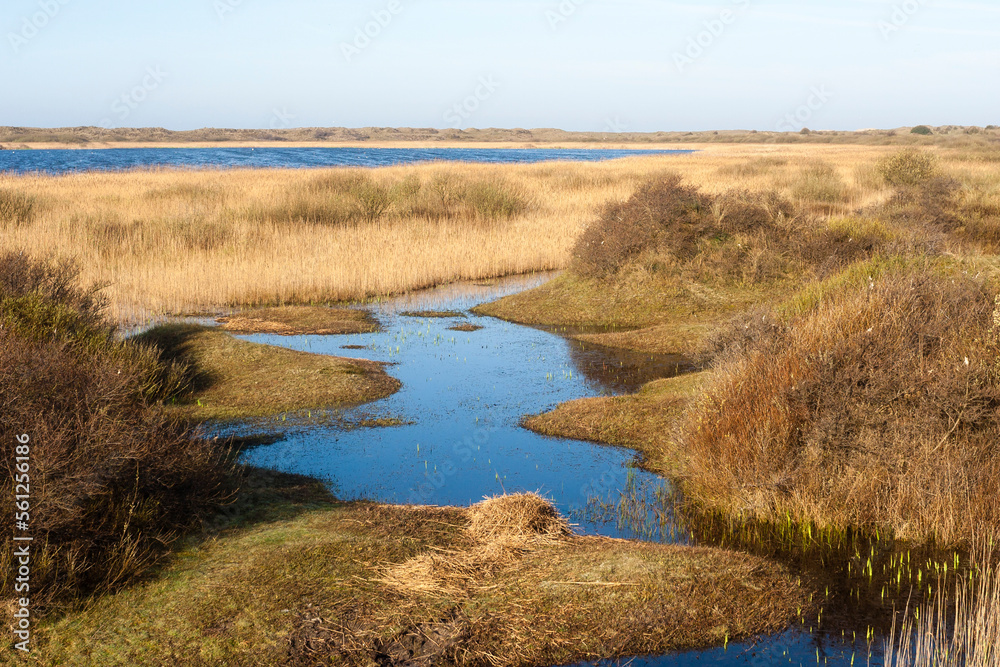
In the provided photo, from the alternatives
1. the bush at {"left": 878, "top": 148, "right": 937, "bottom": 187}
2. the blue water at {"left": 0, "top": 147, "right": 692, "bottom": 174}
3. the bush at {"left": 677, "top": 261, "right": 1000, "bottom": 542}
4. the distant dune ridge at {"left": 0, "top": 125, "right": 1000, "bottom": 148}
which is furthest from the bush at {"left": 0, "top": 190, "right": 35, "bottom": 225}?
the distant dune ridge at {"left": 0, "top": 125, "right": 1000, "bottom": 148}

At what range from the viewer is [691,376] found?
36.1 feet

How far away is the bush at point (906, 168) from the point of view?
31.3 metres

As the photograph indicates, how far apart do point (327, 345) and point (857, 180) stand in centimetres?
2668

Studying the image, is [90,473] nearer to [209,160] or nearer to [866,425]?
[866,425]

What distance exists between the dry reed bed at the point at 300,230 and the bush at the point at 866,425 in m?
9.62

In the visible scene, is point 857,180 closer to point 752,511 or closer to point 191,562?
point 752,511

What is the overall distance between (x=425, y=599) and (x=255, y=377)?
6.46 meters

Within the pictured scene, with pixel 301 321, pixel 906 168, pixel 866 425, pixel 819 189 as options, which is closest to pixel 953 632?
pixel 866 425

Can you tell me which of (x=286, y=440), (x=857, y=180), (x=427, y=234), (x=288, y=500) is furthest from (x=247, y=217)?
(x=857, y=180)

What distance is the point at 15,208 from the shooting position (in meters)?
23.5

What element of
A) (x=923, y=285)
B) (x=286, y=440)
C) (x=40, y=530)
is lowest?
(x=286, y=440)

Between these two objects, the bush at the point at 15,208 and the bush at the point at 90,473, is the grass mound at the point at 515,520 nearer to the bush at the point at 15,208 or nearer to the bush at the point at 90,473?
the bush at the point at 90,473

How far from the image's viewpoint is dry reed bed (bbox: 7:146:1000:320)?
59.4 feet

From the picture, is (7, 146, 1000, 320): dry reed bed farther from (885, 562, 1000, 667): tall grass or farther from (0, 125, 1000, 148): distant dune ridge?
(0, 125, 1000, 148): distant dune ridge
